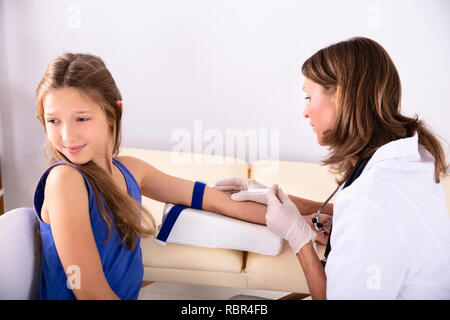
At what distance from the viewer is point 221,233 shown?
1.47 meters

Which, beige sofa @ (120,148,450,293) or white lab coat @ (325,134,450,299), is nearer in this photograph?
white lab coat @ (325,134,450,299)

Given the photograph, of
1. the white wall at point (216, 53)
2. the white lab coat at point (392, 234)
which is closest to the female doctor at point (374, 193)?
the white lab coat at point (392, 234)

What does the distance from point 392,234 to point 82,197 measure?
2.47 feet

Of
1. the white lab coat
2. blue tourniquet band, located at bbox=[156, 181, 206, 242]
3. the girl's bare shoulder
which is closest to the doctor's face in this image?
the white lab coat

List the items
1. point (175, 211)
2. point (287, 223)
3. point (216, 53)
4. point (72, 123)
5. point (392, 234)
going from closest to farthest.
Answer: point (392, 234) → point (72, 123) → point (287, 223) → point (175, 211) → point (216, 53)

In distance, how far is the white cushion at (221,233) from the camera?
57.0 inches

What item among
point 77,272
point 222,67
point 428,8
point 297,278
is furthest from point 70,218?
point 428,8

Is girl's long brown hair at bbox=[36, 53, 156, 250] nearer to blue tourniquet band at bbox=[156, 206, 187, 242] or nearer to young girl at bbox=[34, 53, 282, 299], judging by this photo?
young girl at bbox=[34, 53, 282, 299]

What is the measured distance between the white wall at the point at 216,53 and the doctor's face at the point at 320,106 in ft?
3.15

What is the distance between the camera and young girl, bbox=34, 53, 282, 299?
99 cm

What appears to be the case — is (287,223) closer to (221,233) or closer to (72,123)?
(221,233)

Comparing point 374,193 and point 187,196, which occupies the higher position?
point 374,193

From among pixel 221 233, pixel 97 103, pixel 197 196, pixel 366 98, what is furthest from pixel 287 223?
pixel 97 103
